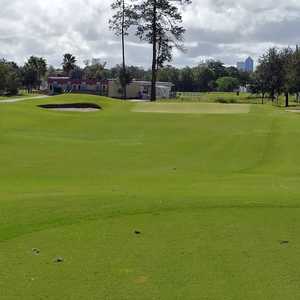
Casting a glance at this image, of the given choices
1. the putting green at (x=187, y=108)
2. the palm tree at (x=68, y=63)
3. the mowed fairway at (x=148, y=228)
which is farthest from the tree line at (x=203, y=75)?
the mowed fairway at (x=148, y=228)

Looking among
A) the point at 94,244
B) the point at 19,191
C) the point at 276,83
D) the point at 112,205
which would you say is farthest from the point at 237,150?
the point at 276,83

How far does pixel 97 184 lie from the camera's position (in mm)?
14375

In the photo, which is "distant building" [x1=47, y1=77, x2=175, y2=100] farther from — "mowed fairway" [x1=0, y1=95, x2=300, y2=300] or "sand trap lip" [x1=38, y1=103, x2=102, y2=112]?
"mowed fairway" [x1=0, y1=95, x2=300, y2=300]

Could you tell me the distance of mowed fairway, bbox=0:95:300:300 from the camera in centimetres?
594

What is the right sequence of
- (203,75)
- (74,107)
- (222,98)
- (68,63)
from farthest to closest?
(203,75) → (68,63) → (222,98) → (74,107)

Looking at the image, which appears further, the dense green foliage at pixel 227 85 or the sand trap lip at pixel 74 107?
the dense green foliage at pixel 227 85

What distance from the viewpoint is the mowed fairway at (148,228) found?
19.5ft

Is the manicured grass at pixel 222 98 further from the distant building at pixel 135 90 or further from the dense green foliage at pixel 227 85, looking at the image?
the dense green foliage at pixel 227 85

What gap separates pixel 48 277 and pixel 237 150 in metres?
17.8

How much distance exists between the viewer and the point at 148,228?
8250 millimetres

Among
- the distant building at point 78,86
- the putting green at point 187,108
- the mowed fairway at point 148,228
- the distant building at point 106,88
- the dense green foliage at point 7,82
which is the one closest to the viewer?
the mowed fairway at point 148,228

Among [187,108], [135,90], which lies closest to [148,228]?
[187,108]

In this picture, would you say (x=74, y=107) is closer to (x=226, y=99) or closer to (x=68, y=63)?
(x=226, y=99)

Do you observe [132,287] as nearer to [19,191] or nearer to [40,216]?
[40,216]
